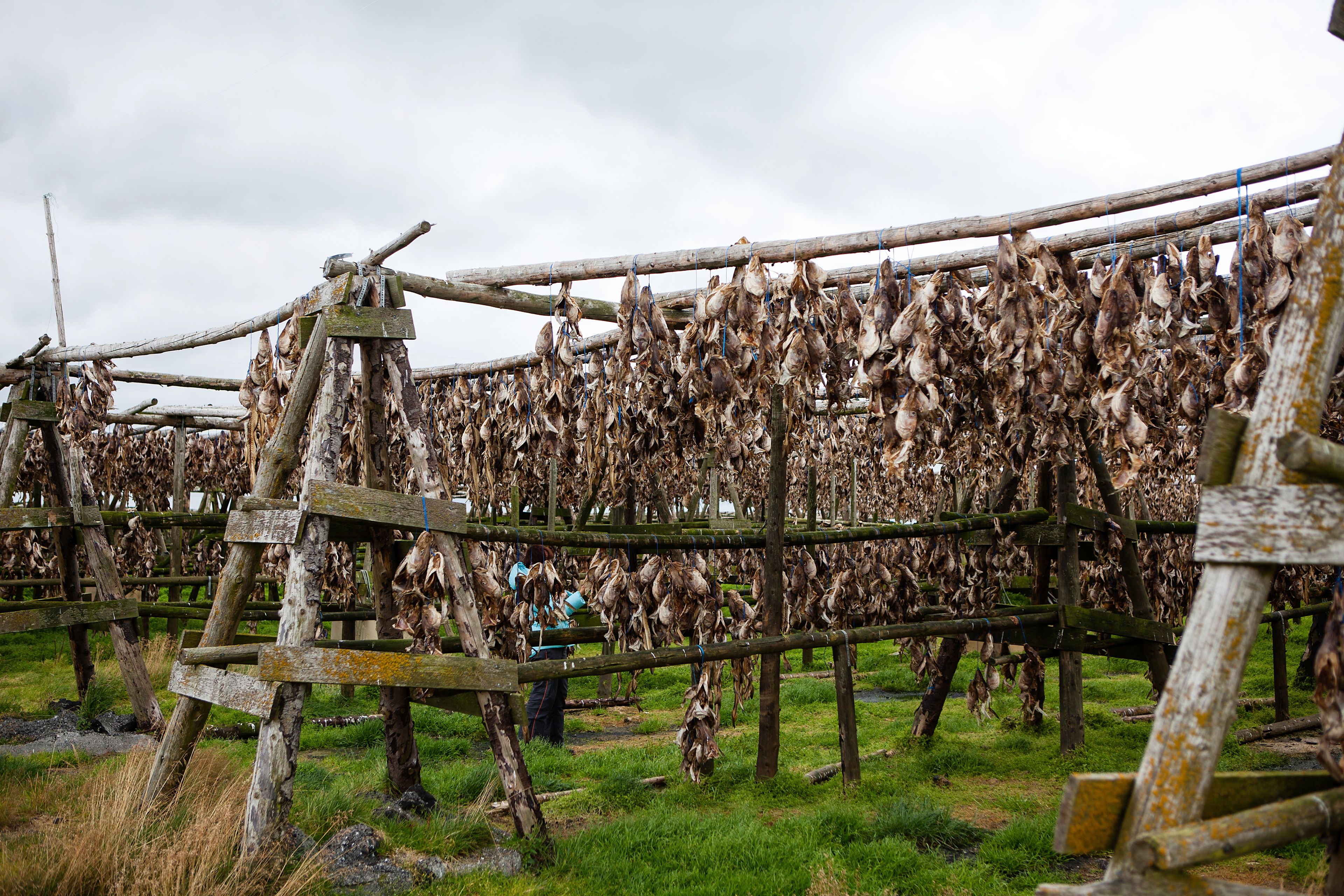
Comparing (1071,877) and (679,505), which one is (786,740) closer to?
(1071,877)

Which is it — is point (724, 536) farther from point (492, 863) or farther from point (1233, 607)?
point (1233, 607)

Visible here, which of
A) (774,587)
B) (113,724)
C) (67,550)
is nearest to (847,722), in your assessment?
(774,587)

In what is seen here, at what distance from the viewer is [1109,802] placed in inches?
102

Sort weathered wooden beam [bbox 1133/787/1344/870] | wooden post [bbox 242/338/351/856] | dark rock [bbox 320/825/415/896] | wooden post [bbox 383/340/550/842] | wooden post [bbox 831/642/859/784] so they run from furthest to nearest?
1. wooden post [bbox 831/642/859/784]
2. wooden post [bbox 383/340/550/842]
3. wooden post [bbox 242/338/351/856]
4. dark rock [bbox 320/825/415/896]
5. weathered wooden beam [bbox 1133/787/1344/870]

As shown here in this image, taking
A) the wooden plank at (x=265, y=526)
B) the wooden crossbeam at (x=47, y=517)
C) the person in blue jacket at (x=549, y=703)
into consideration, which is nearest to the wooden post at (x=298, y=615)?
the wooden plank at (x=265, y=526)

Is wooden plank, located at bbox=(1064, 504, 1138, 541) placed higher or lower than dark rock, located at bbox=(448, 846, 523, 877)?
higher

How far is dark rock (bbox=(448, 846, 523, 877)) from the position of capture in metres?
4.69

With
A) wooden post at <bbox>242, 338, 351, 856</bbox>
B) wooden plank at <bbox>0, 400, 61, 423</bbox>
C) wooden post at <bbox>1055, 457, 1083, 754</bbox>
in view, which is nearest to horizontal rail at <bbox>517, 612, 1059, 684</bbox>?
wooden post at <bbox>1055, 457, 1083, 754</bbox>

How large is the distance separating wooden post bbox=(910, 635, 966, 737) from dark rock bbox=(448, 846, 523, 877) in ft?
12.5

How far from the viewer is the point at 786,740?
8.46 metres

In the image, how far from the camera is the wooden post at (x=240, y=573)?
500 cm

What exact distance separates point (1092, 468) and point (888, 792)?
319 cm

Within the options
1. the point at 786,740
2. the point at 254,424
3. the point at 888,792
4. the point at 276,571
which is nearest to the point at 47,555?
the point at 276,571

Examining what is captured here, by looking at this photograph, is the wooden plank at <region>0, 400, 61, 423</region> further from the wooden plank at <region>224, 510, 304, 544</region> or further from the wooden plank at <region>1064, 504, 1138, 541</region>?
the wooden plank at <region>1064, 504, 1138, 541</region>
